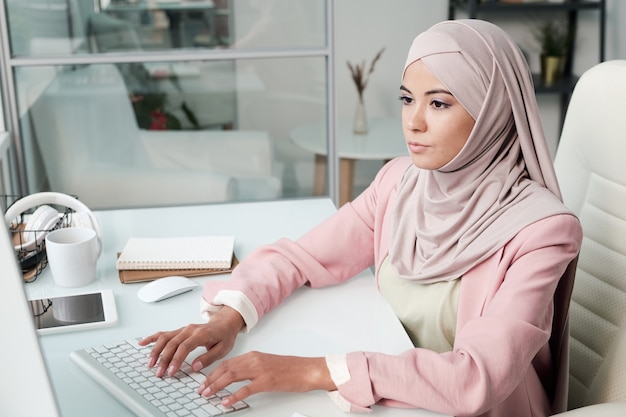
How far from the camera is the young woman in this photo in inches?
40.9

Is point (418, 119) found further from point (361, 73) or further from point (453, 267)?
point (361, 73)

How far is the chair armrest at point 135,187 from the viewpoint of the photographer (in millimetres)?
2324

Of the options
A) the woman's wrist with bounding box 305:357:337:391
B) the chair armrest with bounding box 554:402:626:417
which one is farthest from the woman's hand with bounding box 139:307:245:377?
the chair armrest with bounding box 554:402:626:417

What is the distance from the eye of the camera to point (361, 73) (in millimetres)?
3816

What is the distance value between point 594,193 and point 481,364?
48cm

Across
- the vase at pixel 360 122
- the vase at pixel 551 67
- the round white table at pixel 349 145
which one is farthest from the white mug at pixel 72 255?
the vase at pixel 551 67

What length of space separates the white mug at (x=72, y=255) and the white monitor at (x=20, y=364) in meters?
0.89

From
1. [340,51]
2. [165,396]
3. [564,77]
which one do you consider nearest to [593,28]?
[564,77]

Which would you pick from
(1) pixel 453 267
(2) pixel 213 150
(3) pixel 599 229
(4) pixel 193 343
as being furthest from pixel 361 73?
(4) pixel 193 343

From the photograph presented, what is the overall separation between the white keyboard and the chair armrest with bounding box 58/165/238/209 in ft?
3.95

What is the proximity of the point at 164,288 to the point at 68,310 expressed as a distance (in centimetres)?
16

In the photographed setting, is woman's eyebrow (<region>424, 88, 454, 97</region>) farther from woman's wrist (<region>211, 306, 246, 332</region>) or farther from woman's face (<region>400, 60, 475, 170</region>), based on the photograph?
woman's wrist (<region>211, 306, 246, 332</region>)

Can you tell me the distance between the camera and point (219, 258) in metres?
1.50

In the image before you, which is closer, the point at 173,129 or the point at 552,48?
the point at 173,129
